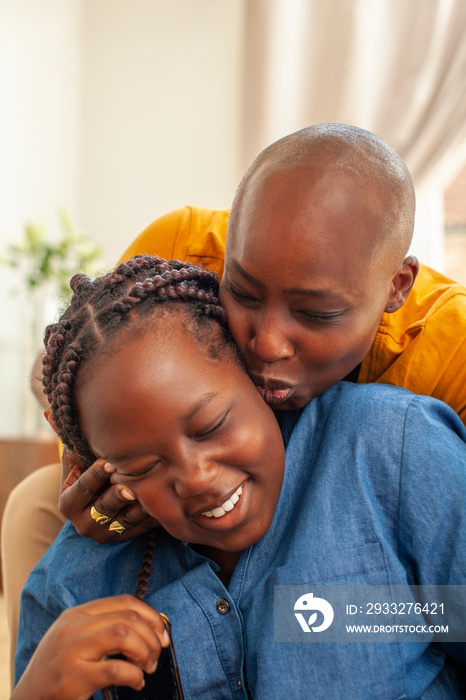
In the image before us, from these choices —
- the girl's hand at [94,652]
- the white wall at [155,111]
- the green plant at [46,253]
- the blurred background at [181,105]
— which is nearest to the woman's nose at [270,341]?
the girl's hand at [94,652]

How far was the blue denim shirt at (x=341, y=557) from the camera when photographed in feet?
2.76

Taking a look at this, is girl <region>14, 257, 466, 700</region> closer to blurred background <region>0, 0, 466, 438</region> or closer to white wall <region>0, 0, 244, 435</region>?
blurred background <region>0, 0, 466, 438</region>

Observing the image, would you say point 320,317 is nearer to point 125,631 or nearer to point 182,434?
point 182,434

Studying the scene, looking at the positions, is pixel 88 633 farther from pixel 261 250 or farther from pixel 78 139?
pixel 78 139

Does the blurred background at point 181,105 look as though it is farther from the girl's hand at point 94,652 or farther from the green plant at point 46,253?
the girl's hand at point 94,652

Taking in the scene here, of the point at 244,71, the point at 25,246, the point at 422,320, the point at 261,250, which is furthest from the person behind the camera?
the point at 244,71

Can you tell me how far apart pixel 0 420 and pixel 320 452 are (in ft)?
10.3

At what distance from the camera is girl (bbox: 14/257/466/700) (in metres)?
0.84

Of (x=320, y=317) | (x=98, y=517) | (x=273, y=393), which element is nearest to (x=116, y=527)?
(x=98, y=517)

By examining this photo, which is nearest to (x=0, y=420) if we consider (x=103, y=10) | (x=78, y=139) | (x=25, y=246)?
(x=25, y=246)

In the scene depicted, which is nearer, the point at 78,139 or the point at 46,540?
the point at 46,540

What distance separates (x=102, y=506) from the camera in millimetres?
1024

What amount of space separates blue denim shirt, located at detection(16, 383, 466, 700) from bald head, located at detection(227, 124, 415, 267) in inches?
9.8

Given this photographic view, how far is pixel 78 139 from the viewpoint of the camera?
4.41 meters
